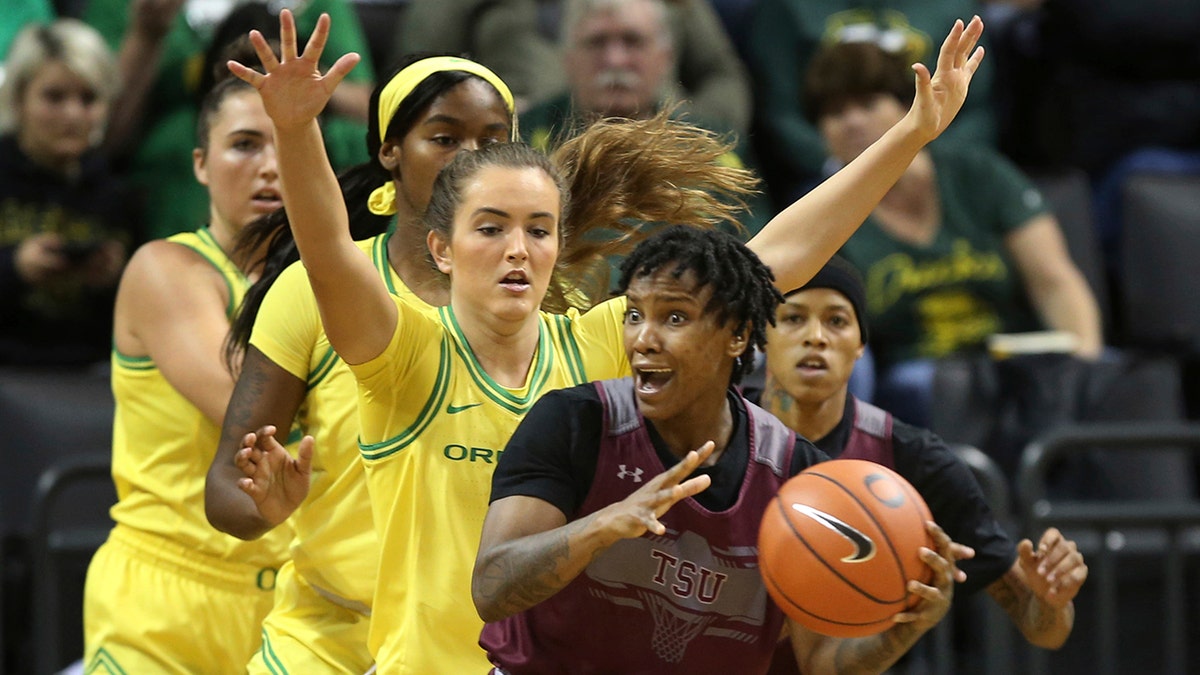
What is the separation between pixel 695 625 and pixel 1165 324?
5117 millimetres

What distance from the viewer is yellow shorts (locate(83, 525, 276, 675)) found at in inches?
178

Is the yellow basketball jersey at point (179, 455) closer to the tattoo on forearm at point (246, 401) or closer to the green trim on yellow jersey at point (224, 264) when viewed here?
the green trim on yellow jersey at point (224, 264)

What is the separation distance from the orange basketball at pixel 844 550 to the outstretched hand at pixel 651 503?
0.86ft

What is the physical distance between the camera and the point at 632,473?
323 centimetres

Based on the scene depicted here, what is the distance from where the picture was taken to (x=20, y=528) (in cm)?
652

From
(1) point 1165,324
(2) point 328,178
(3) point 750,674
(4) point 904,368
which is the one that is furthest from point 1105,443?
(2) point 328,178

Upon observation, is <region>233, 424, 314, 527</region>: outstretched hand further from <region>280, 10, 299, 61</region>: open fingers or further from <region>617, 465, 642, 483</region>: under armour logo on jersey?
<region>280, 10, 299, 61</region>: open fingers

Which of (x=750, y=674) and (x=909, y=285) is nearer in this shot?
(x=750, y=674)

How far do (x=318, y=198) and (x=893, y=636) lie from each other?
135 centimetres

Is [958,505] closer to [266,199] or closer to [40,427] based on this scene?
[266,199]

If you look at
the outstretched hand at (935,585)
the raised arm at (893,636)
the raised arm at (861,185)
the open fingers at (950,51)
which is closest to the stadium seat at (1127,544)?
the raised arm at (861,185)

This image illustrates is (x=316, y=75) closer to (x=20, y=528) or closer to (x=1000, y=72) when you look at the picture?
(x=20, y=528)

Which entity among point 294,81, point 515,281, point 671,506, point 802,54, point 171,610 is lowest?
point 171,610

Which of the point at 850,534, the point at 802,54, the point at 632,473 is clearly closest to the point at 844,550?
the point at 850,534
